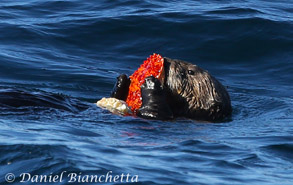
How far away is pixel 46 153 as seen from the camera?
17.7 ft

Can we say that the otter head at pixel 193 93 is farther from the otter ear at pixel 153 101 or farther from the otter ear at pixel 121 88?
the otter ear at pixel 121 88

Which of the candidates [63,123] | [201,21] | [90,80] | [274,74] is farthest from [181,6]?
[63,123]

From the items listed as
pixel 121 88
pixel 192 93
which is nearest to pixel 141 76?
pixel 121 88

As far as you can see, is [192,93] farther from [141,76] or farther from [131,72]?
[131,72]

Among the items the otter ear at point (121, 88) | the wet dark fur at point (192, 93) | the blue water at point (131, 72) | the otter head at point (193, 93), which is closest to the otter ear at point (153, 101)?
the blue water at point (131, 72)

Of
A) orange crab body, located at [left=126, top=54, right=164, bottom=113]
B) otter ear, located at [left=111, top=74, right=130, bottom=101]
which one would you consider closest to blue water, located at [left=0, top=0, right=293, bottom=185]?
otter ear, located at [left=111, top=74, right=130, bottom=101]

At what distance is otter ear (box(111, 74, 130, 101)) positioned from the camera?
7.89 meters

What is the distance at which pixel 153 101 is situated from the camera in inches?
289

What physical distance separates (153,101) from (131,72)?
12.2 ft

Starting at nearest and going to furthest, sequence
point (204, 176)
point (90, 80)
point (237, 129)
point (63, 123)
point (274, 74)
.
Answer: point (204, 176), point (63, 123), point (237, 129), point (90, 80), point (274, 74)

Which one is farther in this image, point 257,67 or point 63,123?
point 257,67

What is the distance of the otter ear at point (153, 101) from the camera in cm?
732

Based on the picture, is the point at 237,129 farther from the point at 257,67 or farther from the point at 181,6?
the point at 181,6

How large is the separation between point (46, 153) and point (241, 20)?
332 inches
